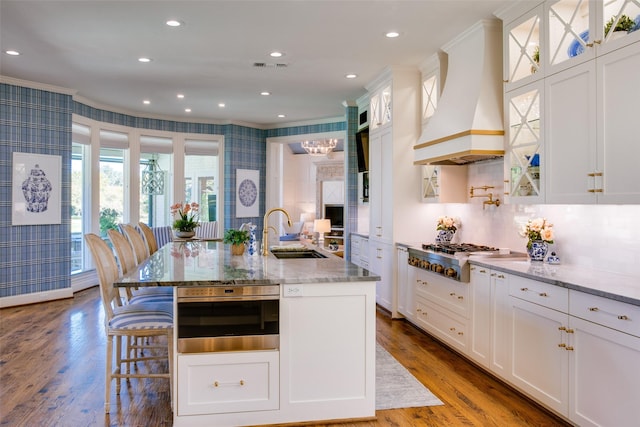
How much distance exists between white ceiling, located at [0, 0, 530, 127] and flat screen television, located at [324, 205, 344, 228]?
6.23 metres

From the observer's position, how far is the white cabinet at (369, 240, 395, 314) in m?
5.32

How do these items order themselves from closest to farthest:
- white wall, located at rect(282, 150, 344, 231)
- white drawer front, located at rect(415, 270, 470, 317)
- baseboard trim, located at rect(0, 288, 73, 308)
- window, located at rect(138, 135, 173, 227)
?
white drawer front, located at rect(415, 270, 470, 317) < baseboard trim, located at rect(0, 288, 73, 308) < window, located at rect(138, 135, 173, 227) < white wall, located at rect(282, 150, 344, 231)

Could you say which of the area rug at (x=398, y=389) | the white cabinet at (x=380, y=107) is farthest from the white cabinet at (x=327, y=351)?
the white cabinet at (x=380, y=107)

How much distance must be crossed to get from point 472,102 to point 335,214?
9.12 m

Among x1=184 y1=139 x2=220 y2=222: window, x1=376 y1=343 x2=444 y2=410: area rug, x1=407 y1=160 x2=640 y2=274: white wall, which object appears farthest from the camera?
x1=184 y1=139 x2=220 y2=222: window

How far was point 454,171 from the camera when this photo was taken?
4.70m

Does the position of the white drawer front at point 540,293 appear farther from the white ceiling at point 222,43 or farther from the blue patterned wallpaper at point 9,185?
the blue patterned wallpaper at point 9,185

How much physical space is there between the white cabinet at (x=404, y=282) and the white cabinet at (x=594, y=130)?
1.98m


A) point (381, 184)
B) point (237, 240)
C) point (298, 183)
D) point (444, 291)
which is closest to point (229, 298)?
point (237, 240)

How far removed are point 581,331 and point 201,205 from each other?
734cm

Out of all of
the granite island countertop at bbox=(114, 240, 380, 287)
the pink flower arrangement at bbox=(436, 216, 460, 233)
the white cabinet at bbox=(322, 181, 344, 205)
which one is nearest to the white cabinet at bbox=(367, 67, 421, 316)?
the pink flower arrangement at bbox=(436, 216, 460, 233)

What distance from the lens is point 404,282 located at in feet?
16.5

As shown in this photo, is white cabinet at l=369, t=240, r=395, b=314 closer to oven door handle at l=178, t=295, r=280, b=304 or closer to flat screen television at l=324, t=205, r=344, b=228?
oven door handle at l=178, t=295, r=280, b=304

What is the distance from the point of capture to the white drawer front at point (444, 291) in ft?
12.4
